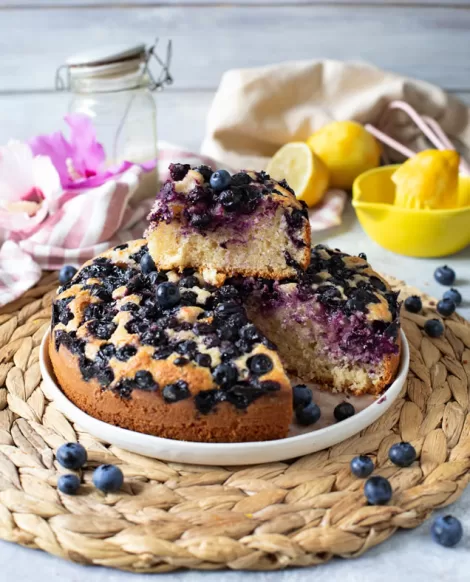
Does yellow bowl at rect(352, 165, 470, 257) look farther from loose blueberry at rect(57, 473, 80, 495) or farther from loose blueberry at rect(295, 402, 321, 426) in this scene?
loose blueberry at rect(57, 473, 80, 495)

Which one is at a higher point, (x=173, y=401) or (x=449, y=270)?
(x=173, y=401)

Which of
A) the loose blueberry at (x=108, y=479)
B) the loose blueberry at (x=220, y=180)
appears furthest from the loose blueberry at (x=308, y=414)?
the loose blueberry at (x=220, y=180)

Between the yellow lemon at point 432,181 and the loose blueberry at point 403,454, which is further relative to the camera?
the yellow lemon at point 432,181

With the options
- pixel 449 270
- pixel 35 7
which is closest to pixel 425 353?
pixel 449 270

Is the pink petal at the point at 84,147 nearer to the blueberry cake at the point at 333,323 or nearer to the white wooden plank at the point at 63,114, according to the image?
the white wooden plank at the point at 63,114

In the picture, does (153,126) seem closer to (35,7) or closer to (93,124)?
(93,124)

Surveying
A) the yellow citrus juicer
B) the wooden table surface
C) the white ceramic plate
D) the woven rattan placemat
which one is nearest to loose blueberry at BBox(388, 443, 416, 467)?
the woven rattan placemat

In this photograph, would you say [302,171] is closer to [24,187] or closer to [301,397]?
[24,187]
